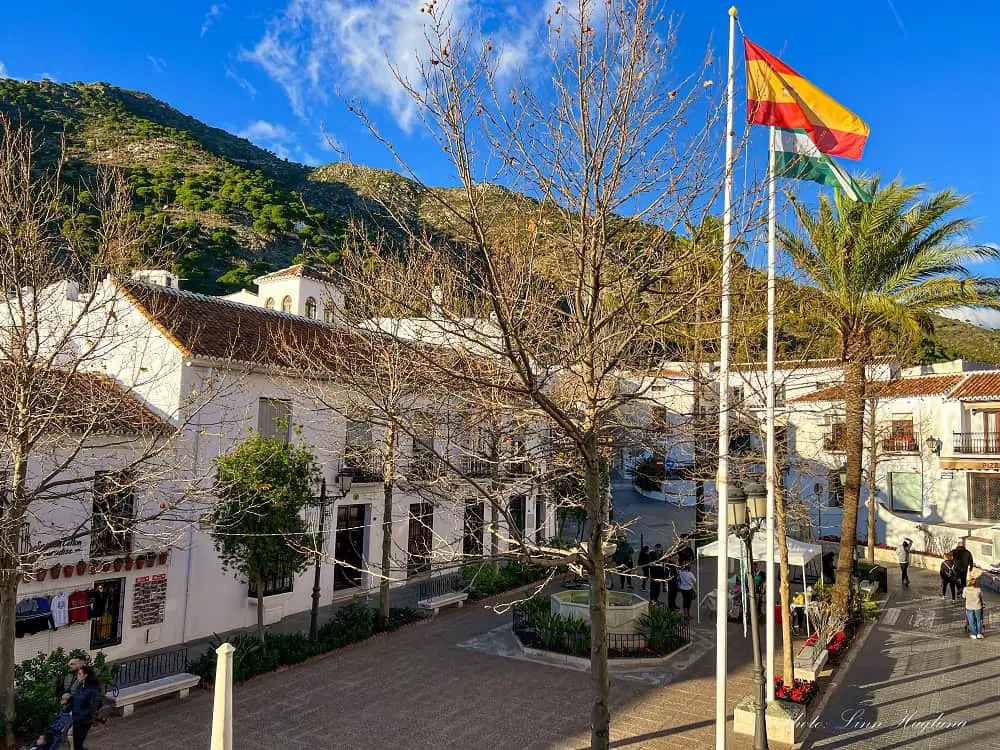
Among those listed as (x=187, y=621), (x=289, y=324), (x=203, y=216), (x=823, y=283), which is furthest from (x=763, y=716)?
(x=203, y=216)

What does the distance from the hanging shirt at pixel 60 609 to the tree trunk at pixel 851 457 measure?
1446 centimetres

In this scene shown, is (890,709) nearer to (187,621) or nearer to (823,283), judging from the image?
(823,283)

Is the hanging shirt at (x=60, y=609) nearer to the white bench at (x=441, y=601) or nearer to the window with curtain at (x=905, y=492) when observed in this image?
the white bench at (x=441, y=601)

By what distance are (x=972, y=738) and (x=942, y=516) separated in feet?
72.7

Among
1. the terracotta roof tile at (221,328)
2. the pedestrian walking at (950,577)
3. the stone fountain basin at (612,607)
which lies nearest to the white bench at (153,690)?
the terracotta roof tile at (221,328)

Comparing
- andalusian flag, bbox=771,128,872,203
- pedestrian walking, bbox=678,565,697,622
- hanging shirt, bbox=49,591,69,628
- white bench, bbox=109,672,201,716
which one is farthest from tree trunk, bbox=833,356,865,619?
hanging shirt, bbox=49,591,69,628

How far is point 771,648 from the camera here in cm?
972

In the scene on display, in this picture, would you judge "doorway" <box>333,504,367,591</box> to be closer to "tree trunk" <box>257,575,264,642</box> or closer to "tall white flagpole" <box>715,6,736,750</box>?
"tree trunk" <box>257,575,264,642</box>

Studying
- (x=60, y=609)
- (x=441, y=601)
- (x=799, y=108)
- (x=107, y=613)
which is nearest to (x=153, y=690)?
(x=60, y=609)

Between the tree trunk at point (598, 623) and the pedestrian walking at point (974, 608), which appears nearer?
the tree trunk at point (598, 623)

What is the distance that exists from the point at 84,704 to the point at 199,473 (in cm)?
590

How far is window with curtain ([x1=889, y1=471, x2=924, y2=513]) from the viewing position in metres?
28.8

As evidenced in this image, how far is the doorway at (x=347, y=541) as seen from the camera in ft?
60.4

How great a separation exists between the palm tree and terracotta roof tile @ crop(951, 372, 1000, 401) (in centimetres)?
1663
